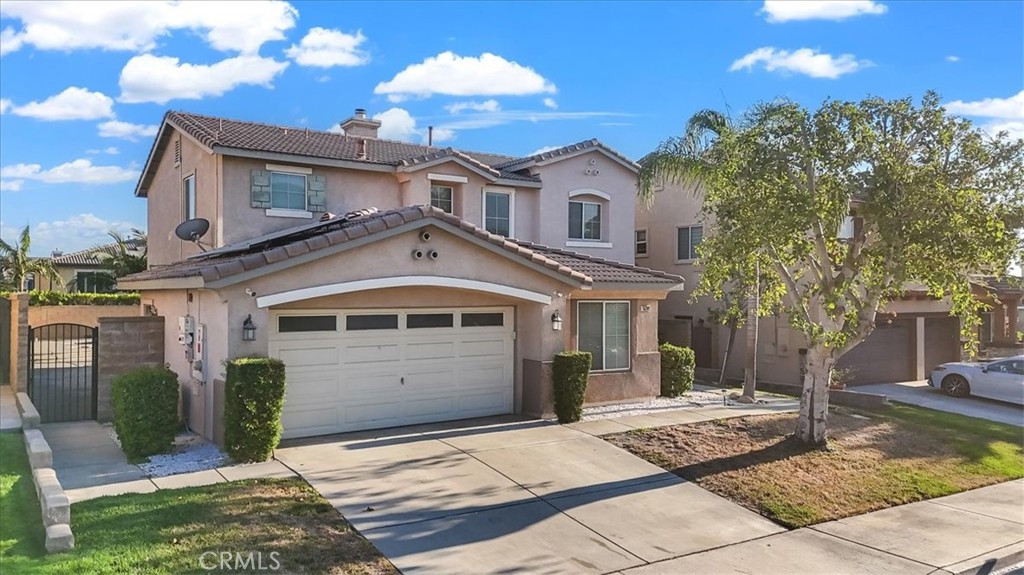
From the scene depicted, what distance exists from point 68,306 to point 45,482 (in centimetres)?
2312

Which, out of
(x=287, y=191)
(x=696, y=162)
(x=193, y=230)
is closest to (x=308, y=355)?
(x=193, y=230)

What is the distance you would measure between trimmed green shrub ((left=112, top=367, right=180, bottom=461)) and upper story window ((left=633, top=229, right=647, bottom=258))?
752 inches

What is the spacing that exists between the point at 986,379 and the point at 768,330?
5.77 m

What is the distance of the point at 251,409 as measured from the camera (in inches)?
411

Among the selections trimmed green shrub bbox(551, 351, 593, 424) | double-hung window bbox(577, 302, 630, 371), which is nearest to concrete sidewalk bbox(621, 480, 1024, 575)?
trimmed green shrub bbox(551, 351, 593, 424)

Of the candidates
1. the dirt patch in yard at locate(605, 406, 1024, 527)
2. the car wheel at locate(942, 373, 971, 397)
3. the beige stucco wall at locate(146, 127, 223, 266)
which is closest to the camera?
the dirt patch in yard at locate(605, 406, 1024, 527)

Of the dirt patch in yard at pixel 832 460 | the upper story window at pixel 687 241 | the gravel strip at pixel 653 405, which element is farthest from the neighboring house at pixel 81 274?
the dirt patch in yard at pixel 832 460

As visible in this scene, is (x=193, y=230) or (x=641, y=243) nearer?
(x=193, y=230)

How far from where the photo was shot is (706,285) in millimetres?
13617

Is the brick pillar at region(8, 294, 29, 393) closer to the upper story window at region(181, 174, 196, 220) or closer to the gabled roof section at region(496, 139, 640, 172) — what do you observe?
the upper story window at region(181, 174, 196, 220)

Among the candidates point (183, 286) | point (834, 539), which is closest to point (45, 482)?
point (183, 286)

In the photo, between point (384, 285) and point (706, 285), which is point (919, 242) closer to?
point (706, 285)

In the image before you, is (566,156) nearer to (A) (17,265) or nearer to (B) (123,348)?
(B) (123,348)

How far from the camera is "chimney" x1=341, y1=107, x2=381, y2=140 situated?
21969 millimetres
